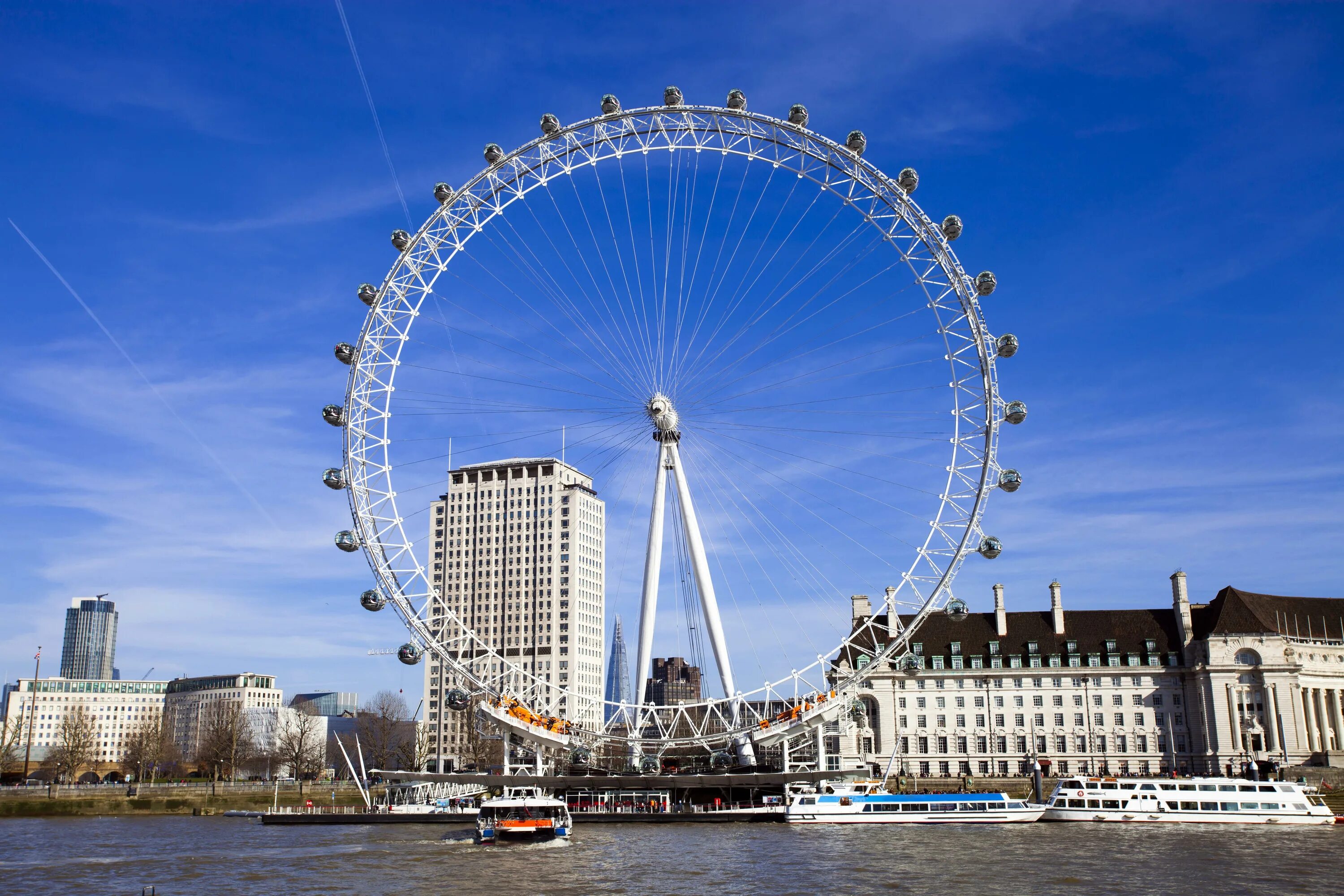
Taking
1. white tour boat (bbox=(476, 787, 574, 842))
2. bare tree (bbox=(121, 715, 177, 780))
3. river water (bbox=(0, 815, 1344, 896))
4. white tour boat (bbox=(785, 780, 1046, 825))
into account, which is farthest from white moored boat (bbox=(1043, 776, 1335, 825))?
bare tree (bbox=(121, 715, 177, 780))

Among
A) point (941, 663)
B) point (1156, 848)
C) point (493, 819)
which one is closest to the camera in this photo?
point (1156, 848)

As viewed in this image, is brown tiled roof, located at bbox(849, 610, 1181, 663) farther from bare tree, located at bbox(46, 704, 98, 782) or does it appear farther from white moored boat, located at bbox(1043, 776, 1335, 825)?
bare tree, located at bbox(46, 704, 98, 782)

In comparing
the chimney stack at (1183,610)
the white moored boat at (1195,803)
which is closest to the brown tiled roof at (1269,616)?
the chimney stack at (1183,610)

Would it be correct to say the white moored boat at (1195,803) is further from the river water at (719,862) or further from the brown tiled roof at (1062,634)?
the brown tiled roof at (1062,634)

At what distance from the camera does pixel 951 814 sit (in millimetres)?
86750

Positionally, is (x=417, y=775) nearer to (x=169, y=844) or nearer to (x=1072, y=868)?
(x=169, y=844)

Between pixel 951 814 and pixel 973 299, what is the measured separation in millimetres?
36928

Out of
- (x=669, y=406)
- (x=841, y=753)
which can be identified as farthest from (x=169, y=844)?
(x=841, y=753)

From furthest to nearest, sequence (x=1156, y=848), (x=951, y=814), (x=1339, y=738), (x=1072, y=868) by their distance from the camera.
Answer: (x=1339, y=738)
(x=951, y=814)
(x=1156, y=848)
(x=1072, y=868)

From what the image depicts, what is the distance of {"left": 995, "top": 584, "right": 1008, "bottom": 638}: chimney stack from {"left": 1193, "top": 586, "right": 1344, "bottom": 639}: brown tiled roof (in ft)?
65.6

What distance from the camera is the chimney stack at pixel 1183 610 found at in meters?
129

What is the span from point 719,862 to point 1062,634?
84346mm

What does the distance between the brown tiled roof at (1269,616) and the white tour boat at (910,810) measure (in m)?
47.6

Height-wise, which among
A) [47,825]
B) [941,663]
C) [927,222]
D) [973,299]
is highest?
[927,222]
